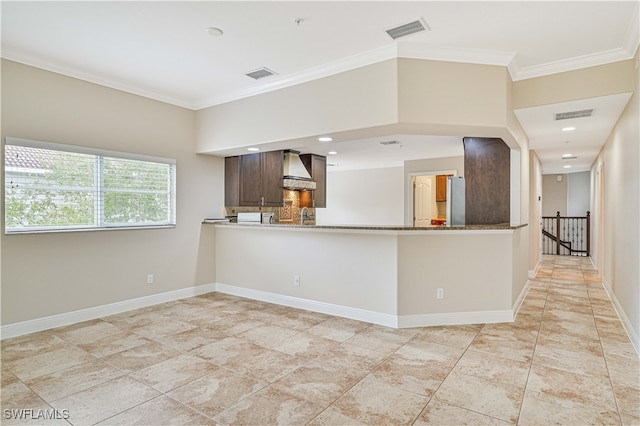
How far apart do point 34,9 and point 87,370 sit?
2813 mm

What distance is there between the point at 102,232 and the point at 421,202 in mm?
6795

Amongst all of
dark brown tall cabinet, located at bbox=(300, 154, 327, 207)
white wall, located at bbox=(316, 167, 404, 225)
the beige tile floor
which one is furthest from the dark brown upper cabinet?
white wall, located at bbox=(316, 167, 404, 225)

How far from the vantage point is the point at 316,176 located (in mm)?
7219

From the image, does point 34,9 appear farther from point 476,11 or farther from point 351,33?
point 476,11

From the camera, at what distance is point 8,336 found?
136 inches

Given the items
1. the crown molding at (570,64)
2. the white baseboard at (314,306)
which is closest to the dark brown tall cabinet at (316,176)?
the white baseboard at (314,306)

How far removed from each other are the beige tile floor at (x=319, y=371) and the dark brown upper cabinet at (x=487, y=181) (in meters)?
1.37

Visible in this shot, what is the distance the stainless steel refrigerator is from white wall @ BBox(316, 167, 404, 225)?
143 inches

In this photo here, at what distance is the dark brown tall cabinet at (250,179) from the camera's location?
18.1 feet

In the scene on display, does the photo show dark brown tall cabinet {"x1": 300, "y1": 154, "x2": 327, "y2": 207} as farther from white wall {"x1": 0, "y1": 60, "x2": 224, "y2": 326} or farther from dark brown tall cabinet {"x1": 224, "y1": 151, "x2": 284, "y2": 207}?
white wall {"x1": 0, "y1": 60, "x2": 224, "y2": 326}

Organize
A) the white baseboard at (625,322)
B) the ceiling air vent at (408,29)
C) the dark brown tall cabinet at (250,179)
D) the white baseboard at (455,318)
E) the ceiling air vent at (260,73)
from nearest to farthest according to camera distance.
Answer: the ceiling air vent at (408,29), the white baseboard at (625,322), the white baseboard at (455,318), the ceiling air vent at (260,73), the dark brown tall cabinet at (250,179)

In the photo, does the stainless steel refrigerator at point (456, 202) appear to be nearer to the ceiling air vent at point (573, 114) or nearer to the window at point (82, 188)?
the ceiling air vent at point (573, 114)

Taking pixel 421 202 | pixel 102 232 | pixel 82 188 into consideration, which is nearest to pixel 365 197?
pixel 421 202

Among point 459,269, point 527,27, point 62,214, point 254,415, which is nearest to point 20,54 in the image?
point 62,214
